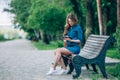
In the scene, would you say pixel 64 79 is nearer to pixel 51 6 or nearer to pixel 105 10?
pixel 105 10

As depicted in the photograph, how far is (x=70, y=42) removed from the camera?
11289mm

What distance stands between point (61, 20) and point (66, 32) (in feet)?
104

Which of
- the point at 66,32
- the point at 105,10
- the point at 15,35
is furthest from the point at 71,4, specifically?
the point at 15,35

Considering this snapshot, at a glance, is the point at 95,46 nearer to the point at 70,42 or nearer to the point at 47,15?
the point at 70,42

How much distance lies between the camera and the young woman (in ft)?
36.3

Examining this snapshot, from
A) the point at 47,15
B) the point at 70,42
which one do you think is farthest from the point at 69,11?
the point at 70,42

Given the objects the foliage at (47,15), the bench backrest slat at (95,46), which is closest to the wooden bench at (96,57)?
the bench backrest slat at (95,46)

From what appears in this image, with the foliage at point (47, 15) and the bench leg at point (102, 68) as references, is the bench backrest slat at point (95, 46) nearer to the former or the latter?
the bench leg at point (102, 68)

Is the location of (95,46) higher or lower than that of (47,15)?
lower

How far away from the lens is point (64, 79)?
33.8 ft

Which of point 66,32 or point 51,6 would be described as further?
point 51,6

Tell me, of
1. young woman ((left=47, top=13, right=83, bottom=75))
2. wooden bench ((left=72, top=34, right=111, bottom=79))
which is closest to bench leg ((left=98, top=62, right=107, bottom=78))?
wooden bench ((left=72, top=34, right=111, bottom=79))

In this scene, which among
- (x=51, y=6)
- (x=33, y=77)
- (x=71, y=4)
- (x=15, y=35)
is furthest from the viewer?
(x=15, y=35)

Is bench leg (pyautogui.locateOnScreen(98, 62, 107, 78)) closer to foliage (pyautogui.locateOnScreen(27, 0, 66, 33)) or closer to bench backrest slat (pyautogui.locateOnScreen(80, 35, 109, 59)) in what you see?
bench backrest slat (pyautogui.locateOnScreen(80, 35, 109, 59))
